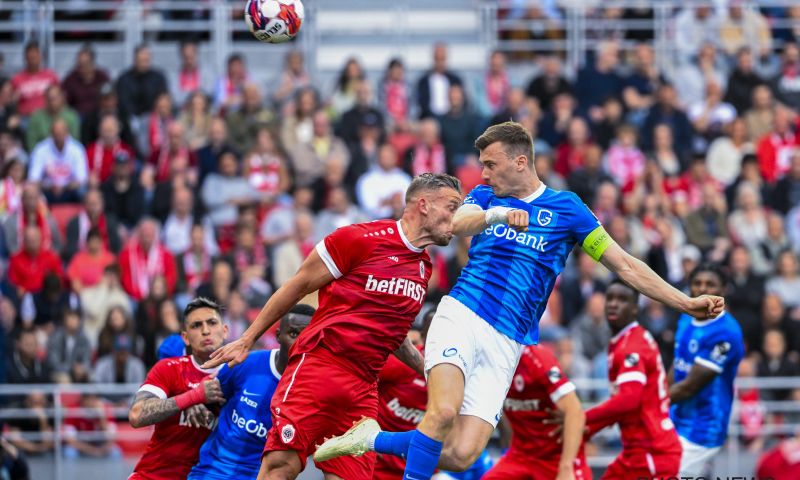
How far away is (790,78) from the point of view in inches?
922

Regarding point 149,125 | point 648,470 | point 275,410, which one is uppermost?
point 149,125

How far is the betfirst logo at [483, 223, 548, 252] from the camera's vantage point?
10461 mm

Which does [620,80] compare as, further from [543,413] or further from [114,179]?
[543,413]

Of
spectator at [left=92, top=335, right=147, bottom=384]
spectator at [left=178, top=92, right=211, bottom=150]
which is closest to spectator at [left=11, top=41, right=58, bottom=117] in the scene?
spectator at [left=178, top=92, right=211, bottom=150]

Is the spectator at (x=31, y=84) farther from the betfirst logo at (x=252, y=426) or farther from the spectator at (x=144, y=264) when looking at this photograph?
the betfirst logo at (x=252, y=426)

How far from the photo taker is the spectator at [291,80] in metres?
21.4

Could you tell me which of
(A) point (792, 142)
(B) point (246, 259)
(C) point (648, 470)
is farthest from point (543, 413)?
(A) point (792, 142)

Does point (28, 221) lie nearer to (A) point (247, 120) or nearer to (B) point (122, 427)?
(B) point (122, 427)

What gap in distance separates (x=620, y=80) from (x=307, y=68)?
4.93m

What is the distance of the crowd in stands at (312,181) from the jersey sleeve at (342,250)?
732 centimetres

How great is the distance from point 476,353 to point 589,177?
1041 cm

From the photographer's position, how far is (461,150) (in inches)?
824

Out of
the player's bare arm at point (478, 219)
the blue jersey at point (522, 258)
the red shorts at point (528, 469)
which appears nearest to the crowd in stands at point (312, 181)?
the red shorts at point (528, 469)

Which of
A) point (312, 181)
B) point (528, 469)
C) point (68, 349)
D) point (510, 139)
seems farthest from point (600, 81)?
point (510, 139)
